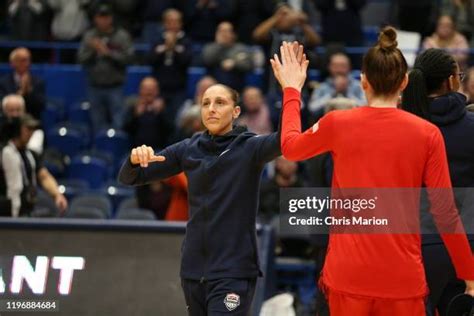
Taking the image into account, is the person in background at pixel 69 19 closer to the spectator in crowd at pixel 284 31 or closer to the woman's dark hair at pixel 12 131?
the spectator in crowd at pixel 284 31

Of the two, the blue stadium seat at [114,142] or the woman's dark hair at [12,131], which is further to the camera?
the blue stadium seat at [114,142]

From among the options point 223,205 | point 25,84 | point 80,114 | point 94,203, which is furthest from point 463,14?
point 223,205

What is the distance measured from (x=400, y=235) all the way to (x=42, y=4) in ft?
34.0

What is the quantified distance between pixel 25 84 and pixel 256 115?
3.02 m

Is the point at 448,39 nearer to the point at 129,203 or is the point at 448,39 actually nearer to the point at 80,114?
the point at 129,203

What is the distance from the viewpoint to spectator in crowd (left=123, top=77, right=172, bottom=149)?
39.4ft

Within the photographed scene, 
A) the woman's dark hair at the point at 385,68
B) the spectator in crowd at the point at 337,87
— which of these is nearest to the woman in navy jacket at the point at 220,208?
the woman's dark hair at the point at 385,68

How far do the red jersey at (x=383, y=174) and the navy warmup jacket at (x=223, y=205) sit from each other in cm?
87

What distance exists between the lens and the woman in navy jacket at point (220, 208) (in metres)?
5.43

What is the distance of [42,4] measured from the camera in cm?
1408

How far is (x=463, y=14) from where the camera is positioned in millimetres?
13219

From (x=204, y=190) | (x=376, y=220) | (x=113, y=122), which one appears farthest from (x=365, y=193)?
(x=113, y=122)

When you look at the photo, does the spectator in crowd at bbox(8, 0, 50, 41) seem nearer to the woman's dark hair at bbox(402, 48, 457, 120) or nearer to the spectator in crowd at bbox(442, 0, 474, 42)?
the spectator in crowd at bbox(442, 0, 474, 42)

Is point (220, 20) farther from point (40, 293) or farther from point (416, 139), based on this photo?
point (416, 139)
